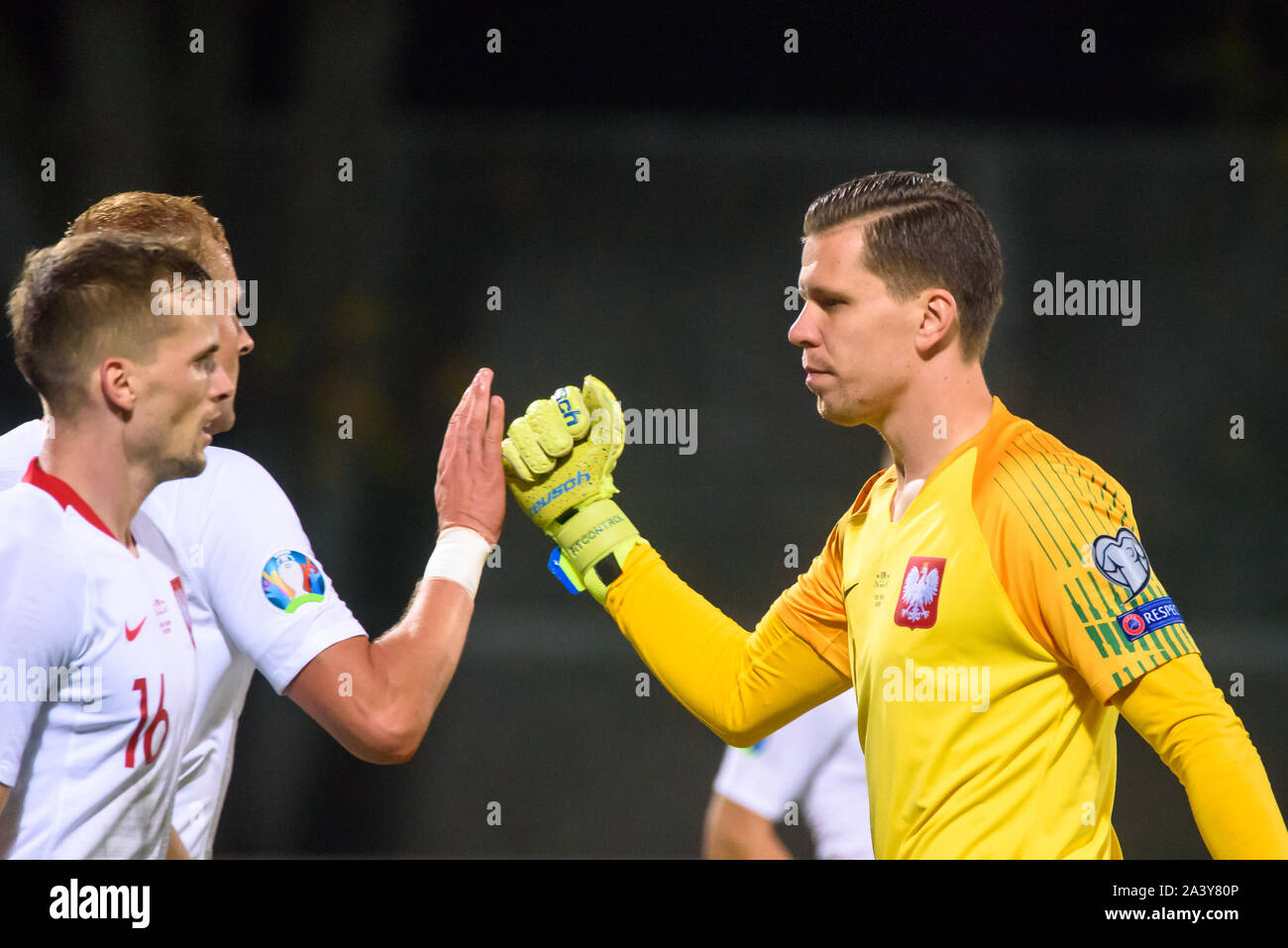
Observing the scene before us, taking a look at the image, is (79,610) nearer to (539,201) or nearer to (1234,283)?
(539,201)

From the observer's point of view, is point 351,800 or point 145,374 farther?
point 351,800

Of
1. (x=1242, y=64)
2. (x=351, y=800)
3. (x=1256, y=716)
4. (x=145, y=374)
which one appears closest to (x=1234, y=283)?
(x=1242, y=64)

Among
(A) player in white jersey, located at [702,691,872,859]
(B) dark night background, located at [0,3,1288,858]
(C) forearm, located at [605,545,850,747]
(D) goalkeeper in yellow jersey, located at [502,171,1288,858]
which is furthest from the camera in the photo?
(B) dark night background, located at [0,3,1288,858]

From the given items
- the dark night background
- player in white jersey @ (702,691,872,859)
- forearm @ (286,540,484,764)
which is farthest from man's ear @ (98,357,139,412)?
the dark night background

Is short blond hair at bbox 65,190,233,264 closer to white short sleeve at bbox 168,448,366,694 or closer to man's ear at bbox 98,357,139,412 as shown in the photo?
man's ear at bbox 98,357,139,412

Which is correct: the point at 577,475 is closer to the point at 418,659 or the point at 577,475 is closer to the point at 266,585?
the point at 418,659

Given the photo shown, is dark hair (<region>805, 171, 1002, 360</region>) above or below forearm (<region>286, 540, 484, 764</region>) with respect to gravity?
above

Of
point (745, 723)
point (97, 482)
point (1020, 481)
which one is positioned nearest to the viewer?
point (1020, 481)

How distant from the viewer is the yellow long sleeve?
1.52m

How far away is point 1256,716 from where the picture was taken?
4.21 m

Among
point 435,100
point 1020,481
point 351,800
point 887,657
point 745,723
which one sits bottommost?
point 351,800

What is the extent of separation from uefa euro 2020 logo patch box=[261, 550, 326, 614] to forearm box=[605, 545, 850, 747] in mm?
505

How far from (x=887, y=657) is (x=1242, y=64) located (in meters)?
3.58

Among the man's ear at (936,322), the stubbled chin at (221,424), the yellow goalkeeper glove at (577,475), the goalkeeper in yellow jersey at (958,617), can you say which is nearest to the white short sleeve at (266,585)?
the stubbled chin at (221,424)
